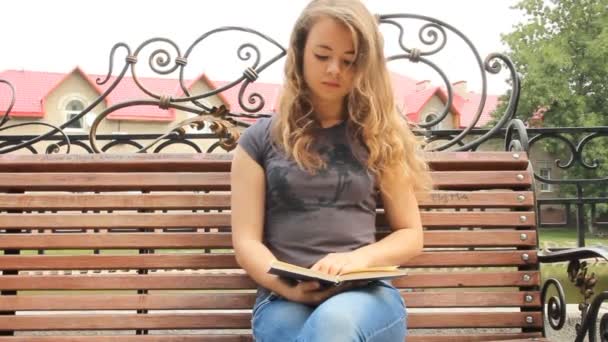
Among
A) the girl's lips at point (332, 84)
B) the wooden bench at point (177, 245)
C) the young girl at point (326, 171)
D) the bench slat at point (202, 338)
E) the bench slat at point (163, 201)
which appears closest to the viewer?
the young girl at point (326, 171)

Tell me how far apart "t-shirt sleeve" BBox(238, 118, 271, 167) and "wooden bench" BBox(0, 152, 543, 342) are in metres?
0.37

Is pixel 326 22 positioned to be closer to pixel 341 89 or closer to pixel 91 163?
pixel 341 89

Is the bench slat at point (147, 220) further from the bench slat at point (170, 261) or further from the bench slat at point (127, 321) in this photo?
the bench slat at point (127, 321)

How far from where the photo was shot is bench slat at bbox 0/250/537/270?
2.16 metres

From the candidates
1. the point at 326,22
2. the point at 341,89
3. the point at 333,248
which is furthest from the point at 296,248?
the point at 326,22

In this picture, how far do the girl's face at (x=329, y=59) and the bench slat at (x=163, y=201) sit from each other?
597 mm

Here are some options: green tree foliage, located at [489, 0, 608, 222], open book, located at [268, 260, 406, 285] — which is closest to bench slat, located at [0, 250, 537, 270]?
open book, located at [268, 260, 406, 285]

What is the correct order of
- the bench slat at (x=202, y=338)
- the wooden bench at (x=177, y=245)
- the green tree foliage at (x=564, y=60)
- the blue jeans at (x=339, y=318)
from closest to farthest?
the blue jeans at (x=339, y=318) < the bench slat at (x=202, y=338) < the wooden bench at (x=177, y=245) < the green tree foliage at (x=564, y=60)

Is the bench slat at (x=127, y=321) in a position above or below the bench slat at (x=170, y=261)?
below

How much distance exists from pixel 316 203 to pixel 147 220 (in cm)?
74

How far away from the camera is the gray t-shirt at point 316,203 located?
6.02 feet

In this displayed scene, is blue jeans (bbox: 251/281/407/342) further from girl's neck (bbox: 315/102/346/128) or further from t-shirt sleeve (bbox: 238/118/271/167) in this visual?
girl's neck (bbox: 315/102/346/128)

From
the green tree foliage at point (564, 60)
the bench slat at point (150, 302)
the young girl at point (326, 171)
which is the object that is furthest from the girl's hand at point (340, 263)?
the green tree foliage at point (564, 60)

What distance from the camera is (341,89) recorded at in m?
1.92
